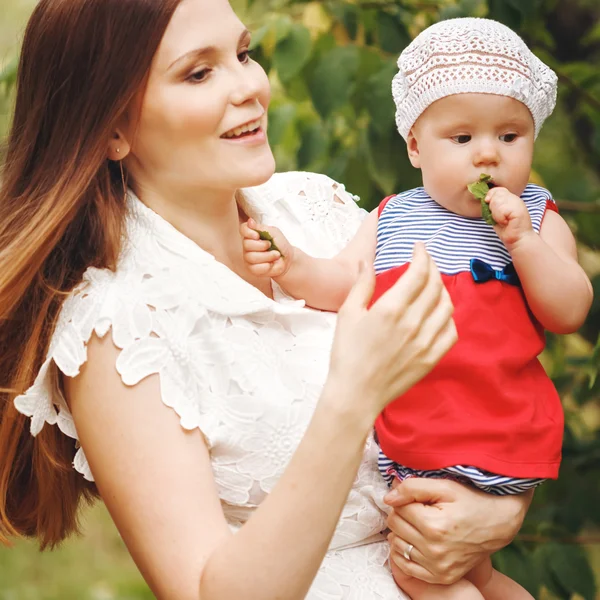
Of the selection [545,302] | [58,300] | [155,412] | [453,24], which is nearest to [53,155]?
[58,300]

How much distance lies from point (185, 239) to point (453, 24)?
2.28ft

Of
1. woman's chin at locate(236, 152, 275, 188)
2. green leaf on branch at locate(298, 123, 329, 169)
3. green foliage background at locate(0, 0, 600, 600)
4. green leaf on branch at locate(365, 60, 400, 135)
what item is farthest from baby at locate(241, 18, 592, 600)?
green leaf on branch at locate(298, 123, 329, 169)

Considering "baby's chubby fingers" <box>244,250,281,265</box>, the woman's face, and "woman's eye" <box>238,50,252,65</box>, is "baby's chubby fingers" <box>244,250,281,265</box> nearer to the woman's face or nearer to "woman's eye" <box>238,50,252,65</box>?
the woman's face

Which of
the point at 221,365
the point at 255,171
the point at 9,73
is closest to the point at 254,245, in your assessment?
the point at 255,171

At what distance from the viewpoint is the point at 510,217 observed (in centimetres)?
193

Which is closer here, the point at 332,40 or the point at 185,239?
the point at 185,239

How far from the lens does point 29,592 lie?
510 centimetres

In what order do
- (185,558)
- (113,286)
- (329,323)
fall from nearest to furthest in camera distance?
1. (185,558)
2. (113,286)
3. (329,323)

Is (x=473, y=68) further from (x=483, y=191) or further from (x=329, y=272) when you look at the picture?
(x=329, y=272)

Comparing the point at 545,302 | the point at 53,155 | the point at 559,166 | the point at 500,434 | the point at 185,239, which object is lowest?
the point at 559,166

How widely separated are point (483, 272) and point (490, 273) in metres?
0.02

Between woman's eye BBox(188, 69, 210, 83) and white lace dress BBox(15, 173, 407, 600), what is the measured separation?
28 centimetres

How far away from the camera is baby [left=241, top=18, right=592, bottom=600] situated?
1971 mm

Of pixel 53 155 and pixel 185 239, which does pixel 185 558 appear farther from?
pixel 53 155
